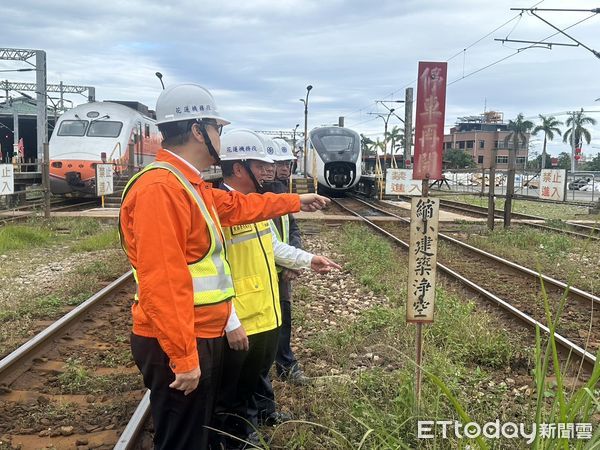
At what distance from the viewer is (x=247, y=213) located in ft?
9.03

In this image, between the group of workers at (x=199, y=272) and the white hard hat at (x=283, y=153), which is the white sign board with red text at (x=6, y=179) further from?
the group of workers at (x=199, y=272)

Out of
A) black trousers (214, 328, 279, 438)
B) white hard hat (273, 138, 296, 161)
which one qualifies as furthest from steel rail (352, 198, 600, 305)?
black trousers (214, 328, 279, 438)

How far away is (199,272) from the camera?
2.29m

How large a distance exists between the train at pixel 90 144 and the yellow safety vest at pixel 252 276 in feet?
51.3

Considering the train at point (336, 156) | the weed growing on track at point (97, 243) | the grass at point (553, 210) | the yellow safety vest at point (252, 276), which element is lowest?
the weed growing on track at point (97, 243)

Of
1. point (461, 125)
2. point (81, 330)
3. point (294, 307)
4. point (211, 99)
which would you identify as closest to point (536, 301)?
point (294, 307)

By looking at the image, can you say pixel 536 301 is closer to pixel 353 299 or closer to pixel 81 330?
pixel 353 299

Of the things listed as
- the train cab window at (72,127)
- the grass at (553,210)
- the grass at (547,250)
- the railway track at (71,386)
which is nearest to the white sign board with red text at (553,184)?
the grass at (553,210)

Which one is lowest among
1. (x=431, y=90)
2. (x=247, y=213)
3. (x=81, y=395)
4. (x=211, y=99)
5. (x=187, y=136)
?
(x=81, y=395)

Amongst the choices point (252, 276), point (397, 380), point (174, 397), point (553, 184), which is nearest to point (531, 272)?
point (397, 380)

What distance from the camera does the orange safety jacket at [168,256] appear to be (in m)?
2.07

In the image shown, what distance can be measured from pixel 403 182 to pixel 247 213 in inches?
741

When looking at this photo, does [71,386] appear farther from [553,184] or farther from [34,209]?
[553,184]

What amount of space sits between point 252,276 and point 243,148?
781mm
